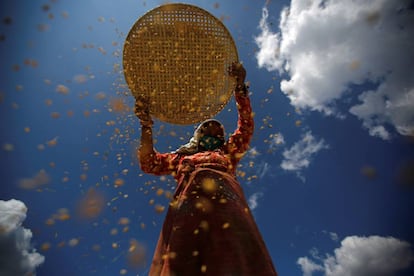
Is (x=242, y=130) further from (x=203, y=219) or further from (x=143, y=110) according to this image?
(x=203, y=219)

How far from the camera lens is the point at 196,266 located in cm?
185

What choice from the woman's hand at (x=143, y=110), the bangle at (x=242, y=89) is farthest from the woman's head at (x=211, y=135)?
the woman's hand at (x=143, y=110)

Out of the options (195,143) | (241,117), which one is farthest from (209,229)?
(241,117)

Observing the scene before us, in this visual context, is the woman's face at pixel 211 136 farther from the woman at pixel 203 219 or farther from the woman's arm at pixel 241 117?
the woman's arm at pixel 241 117

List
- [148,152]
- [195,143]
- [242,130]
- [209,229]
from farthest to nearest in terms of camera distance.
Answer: [242,130], [195,143], [148,152], [209,229]

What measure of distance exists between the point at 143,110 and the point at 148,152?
0.38m

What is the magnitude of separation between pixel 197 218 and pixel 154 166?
2.67 feet

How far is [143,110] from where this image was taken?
2.65m

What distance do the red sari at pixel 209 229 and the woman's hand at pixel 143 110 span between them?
1.67ft

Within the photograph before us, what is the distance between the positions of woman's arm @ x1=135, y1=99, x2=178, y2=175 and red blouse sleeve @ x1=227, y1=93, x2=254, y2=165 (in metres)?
0.61

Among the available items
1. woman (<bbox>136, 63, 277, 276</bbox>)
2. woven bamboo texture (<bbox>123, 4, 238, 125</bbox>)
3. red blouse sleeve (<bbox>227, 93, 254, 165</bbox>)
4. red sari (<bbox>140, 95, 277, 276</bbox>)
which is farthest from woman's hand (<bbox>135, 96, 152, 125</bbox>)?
red blouse sleeve (<bbox>227, 93, 254, 165</bbox>)

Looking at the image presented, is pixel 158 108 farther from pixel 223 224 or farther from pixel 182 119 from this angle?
pixel 223 224

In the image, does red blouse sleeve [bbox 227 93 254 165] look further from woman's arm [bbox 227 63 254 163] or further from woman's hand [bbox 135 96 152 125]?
woman's hand [bbox 135 96 152 125]

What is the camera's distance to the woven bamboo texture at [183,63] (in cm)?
298
